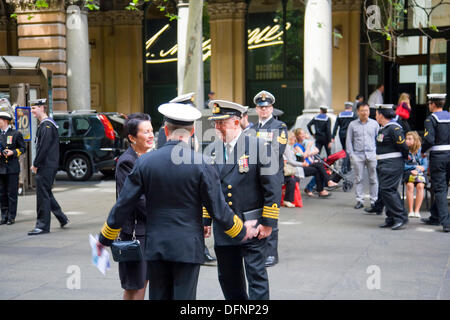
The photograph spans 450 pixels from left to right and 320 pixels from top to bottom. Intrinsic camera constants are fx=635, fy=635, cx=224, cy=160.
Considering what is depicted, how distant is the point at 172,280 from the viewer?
13.8 ft

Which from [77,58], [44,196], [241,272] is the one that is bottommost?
[44,196]

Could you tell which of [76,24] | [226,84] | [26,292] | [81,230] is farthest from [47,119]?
[226,84]

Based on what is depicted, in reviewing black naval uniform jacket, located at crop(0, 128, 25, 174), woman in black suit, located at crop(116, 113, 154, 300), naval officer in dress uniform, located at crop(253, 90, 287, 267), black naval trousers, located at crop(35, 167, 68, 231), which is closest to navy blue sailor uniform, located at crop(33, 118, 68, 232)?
black naval trousers, located at crop(35, 167, 68, 231)

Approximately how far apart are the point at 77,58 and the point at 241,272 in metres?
16.5

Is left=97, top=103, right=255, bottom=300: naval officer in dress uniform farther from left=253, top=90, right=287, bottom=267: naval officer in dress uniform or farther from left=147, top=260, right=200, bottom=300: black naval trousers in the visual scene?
left=253, top=90, right=287, bottom=267: naval officer in dress uniform

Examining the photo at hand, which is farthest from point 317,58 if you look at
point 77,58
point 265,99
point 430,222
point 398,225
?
point 265,99

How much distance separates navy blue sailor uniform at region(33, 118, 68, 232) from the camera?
9453 mm

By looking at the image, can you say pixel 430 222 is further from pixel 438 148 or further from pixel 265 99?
pixel 265 99

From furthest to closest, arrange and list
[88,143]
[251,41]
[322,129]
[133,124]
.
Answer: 1. [251,41]
2. [322,129]
3. [88,143]
4. [133,124]

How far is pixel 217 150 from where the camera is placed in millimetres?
5262

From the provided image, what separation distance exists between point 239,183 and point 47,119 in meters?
5.16

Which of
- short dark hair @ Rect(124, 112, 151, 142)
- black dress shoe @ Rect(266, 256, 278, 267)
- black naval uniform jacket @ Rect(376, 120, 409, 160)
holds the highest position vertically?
short dark hair @ Rect(124, 112, 151, 142)

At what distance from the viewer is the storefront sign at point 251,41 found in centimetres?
2380

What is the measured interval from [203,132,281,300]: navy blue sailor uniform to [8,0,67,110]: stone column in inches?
626
